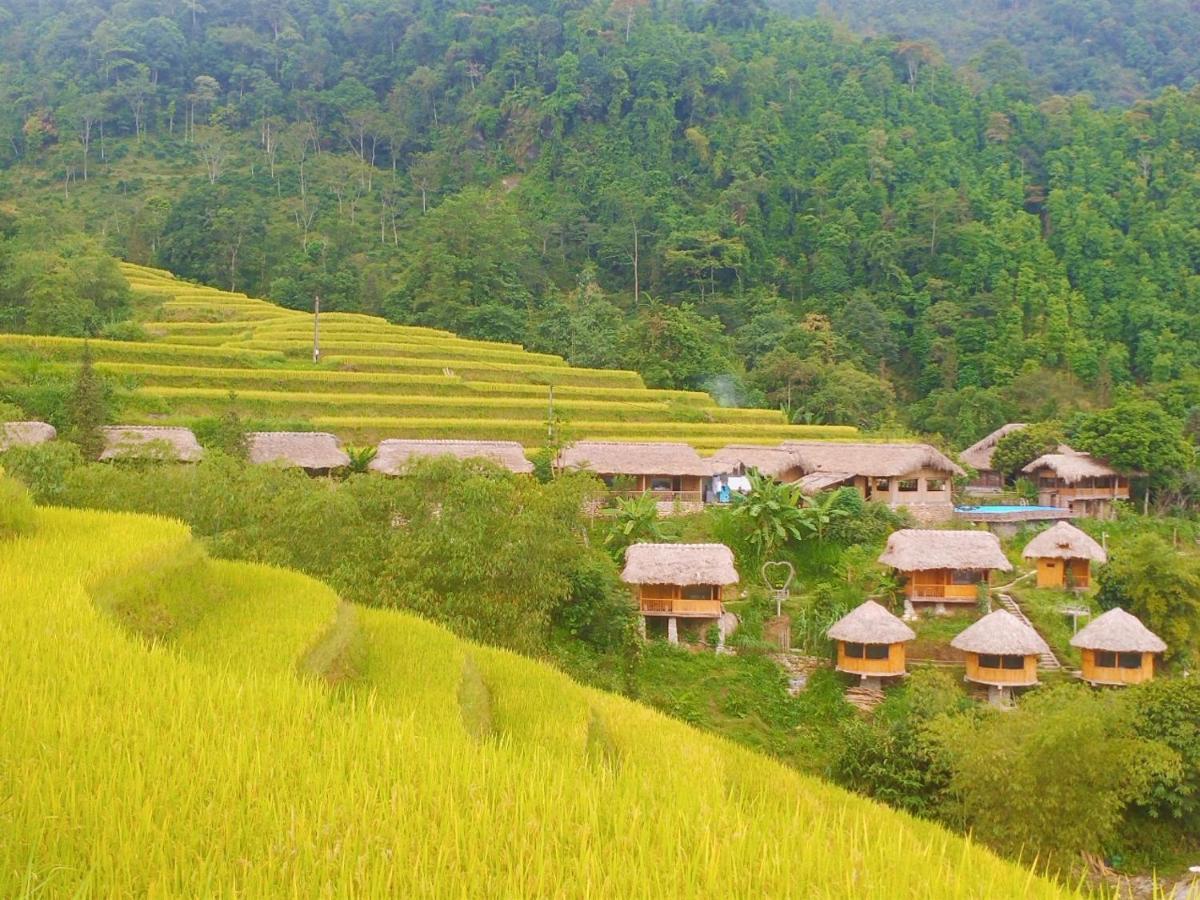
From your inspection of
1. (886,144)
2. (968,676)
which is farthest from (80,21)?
(968,676)

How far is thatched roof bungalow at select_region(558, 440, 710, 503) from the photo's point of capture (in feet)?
70.2

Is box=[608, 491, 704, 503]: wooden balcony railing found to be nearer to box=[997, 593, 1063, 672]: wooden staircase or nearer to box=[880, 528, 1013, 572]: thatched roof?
box=[880, 528, 1013, 572]: thatched roof

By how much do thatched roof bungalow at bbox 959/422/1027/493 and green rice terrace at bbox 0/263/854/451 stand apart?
4.59 m

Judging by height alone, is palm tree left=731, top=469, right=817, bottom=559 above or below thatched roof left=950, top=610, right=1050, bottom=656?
above

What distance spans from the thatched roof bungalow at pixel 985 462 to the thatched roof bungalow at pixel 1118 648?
1366 centimetres

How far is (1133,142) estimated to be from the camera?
52.3m

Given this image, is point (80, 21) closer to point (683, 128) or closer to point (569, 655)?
point (683, 128)

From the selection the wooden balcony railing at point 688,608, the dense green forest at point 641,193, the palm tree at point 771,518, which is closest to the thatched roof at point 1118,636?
the palm tree at point 771,518

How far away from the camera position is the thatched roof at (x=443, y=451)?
794 inches

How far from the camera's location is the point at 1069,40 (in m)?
83.0

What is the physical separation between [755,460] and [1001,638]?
29.4 ft

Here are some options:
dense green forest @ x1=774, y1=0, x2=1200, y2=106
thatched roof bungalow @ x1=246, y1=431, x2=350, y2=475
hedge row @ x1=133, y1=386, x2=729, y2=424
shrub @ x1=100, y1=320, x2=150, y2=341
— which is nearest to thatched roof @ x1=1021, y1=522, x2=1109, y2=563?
hedge row @ x1=133, y1=386, x2=729, y2=424

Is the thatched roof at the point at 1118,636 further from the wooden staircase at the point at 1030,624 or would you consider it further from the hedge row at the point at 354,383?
the hedge row at the point at 354,383

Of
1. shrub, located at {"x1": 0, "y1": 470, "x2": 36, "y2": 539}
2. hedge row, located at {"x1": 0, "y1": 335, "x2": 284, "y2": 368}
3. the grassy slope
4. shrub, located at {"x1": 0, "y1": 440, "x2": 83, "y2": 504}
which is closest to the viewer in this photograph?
the grassy slope
